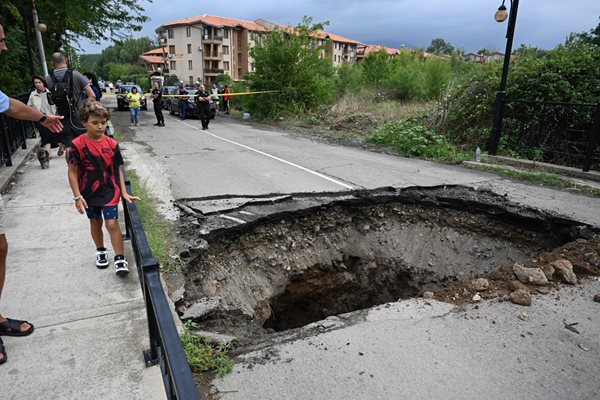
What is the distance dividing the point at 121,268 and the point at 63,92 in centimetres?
390

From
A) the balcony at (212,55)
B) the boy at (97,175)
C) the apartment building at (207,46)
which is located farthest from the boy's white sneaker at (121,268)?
the balcony at (212,55)

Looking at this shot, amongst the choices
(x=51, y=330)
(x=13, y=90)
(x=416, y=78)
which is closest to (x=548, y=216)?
(x=51, y=330)

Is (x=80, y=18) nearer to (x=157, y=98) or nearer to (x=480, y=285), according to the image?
(x=157, y=98)

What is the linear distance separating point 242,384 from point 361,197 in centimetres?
425

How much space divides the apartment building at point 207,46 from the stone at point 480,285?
63.8 meters

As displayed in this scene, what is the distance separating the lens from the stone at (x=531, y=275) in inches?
152

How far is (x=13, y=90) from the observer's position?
12.4 meters

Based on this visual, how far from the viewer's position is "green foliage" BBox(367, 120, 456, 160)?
10656 mm

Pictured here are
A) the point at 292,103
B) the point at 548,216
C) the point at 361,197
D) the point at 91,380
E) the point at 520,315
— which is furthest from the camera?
the point at 292,103

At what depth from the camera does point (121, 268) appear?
3.60m

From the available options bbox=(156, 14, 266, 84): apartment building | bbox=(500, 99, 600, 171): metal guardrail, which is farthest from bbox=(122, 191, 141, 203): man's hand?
bbox=(156, 14, 266, 84): apartment building

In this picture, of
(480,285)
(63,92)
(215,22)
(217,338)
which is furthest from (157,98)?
(215,22)

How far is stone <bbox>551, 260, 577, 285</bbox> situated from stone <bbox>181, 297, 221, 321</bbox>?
343 centimetres

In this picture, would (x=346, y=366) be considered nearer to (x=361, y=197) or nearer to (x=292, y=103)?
(x=361, y=197)
